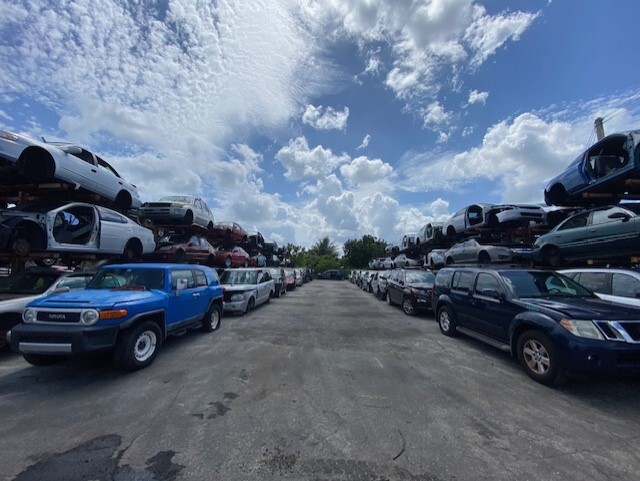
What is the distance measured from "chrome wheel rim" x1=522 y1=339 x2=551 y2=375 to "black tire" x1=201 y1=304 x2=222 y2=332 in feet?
22.3

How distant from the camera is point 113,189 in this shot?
29.2 ft

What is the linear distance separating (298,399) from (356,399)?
742 mm

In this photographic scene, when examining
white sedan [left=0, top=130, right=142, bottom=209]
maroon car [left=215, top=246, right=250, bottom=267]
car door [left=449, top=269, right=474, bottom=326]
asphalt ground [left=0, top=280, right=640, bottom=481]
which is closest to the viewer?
asphalt ground [left=0, top=280, right=640, bottom=481]

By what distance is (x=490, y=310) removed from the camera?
5578 millimetres

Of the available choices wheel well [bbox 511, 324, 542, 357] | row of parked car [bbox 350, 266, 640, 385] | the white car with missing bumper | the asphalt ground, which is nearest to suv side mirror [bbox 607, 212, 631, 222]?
row of parked car [bbox 350, 266, 640, 385]

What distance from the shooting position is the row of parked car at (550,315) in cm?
369

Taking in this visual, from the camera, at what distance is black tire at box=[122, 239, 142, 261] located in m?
8.88

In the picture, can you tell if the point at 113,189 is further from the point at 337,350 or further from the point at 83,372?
the point at 337,350

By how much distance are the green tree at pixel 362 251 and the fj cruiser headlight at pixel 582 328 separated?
48080mm

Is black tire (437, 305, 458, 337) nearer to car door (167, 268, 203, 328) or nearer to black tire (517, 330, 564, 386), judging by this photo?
black tire (517, 330, 564, 386)

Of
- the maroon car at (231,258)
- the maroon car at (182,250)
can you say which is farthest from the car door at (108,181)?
the maroon car at (231,258)

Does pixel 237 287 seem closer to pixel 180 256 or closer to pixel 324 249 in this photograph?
pixel 180 256

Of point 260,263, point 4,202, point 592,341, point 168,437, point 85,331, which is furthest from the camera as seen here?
point 260,263

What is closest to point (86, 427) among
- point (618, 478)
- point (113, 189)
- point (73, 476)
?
point (73, 476)
